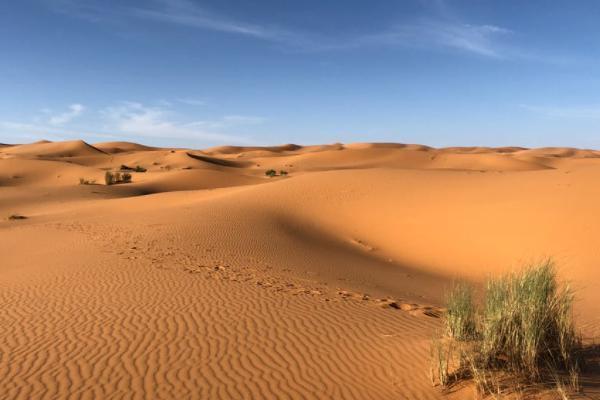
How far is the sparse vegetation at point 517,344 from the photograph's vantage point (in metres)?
4.78

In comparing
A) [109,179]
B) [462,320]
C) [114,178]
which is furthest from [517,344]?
[114,178]

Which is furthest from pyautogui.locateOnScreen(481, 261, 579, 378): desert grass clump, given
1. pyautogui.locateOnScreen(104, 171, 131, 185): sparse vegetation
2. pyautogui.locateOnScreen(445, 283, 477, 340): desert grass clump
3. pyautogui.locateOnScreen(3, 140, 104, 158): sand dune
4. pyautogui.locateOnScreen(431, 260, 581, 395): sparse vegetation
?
pyautogui.locateOnScreen(3, 140, 104, 158): sand dune

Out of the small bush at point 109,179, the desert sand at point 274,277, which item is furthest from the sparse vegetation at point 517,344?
the small bush at point 109,179

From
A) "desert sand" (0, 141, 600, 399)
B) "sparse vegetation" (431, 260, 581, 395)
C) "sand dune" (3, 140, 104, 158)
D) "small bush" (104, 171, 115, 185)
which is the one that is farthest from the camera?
"sand dune" (3, 140, 104, 158)

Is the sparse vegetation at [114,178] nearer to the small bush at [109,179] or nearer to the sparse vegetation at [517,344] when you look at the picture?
the small bush at [109,179]

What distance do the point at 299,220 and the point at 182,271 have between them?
7.99 meters

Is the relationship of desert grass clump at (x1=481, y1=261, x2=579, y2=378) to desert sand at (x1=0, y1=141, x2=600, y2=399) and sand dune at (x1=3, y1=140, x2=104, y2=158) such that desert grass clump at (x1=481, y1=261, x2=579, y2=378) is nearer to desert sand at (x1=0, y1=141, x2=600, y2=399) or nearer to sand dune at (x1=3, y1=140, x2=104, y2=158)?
desert sand at (x1=0, y1=141, x2=600, y2=399)

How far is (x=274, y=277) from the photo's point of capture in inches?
416

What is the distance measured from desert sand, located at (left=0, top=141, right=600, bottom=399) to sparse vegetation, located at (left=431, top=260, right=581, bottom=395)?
34 cm

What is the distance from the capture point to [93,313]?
25.3 ft

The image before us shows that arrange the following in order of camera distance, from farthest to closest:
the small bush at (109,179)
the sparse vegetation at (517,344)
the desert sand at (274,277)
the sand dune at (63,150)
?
the sand dune at (63,150), the small bush at (109,179), the desert sand at (274,277), the sparse vegetation at (517,344)

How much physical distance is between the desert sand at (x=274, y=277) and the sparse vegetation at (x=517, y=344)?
335 millimetres

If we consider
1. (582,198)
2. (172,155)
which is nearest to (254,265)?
(582,198)

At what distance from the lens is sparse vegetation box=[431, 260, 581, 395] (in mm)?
4777
